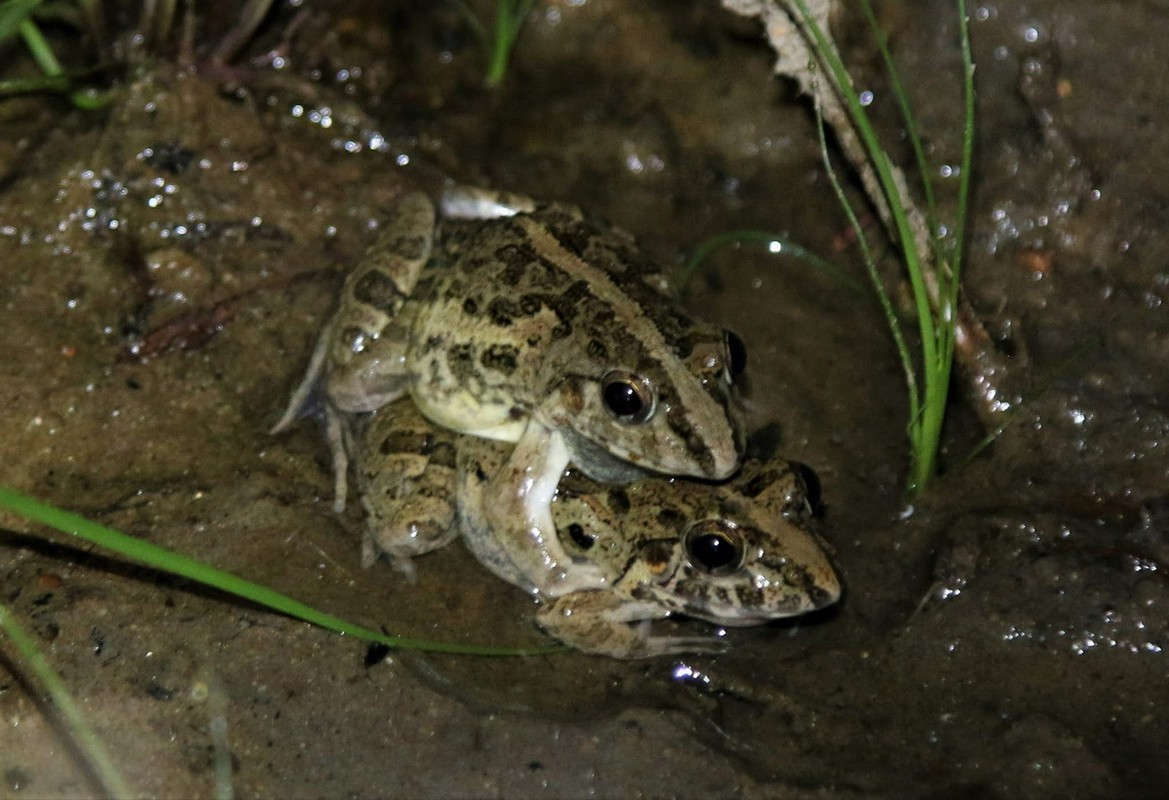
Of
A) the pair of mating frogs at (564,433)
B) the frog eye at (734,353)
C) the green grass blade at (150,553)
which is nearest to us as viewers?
the green grass blade at (150,553)

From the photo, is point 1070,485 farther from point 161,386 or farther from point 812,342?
point 161,386

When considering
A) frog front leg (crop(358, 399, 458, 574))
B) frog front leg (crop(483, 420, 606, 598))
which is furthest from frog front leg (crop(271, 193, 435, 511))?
frog front leg (crop(483, 420, 606, 598))

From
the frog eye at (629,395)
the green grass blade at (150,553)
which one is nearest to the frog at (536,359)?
the frog eye at (629,395)

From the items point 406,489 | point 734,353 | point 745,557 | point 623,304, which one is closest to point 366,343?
point 406,489

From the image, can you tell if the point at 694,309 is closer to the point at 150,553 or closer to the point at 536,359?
the point at 536,359

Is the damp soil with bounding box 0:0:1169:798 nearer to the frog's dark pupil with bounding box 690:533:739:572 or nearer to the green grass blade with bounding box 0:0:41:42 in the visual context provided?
the frog's dark pupil with bounding box 690:533:739:572

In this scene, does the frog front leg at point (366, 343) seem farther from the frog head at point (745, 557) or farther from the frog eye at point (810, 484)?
the frog eye at point (810, 484)
